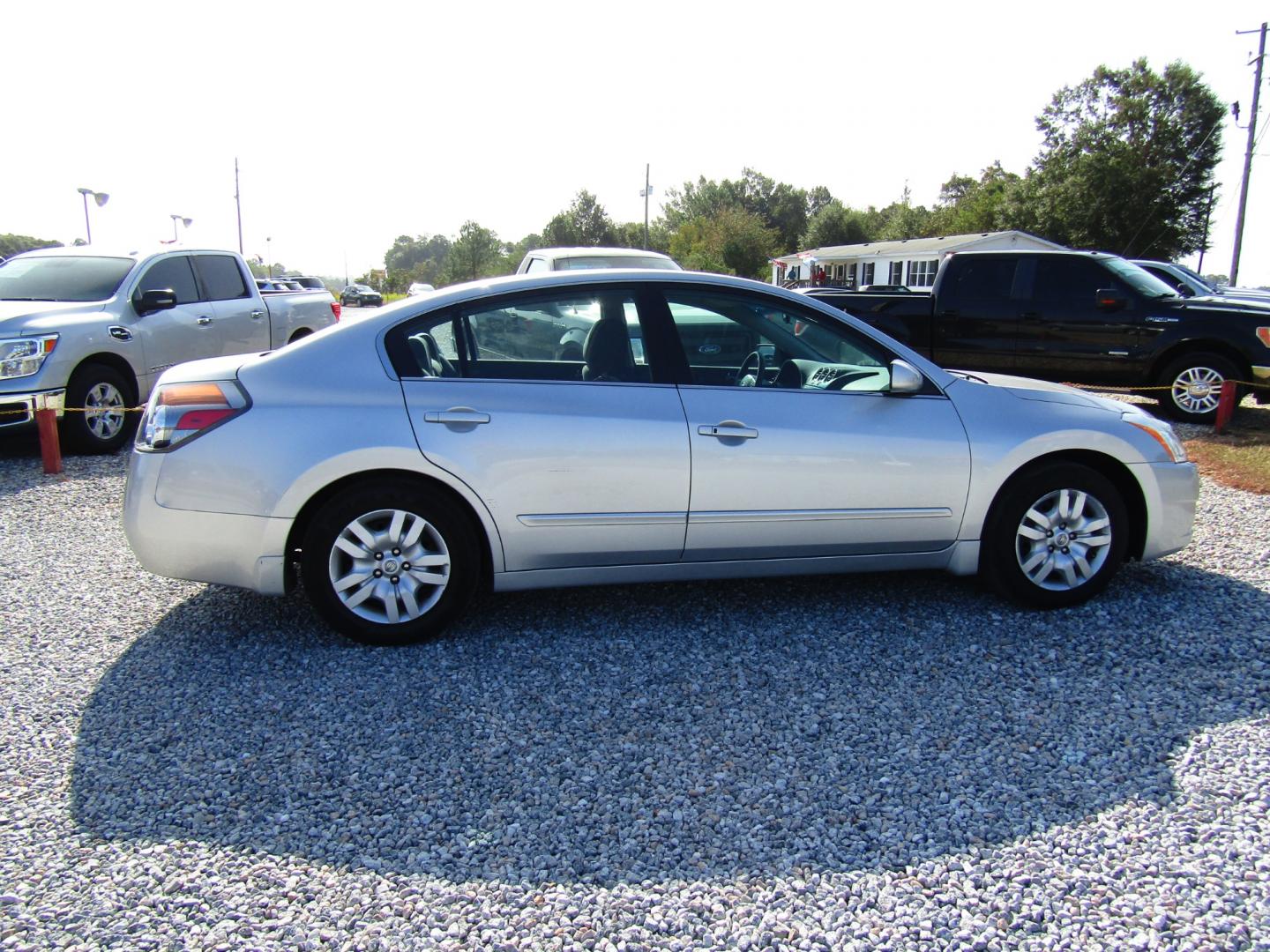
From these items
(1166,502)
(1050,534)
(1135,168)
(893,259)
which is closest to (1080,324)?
(1166,502)

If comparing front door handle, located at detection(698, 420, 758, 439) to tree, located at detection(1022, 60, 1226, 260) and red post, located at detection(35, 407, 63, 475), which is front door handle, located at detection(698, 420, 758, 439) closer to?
red post, located at detection(35, 407, 63, 475)

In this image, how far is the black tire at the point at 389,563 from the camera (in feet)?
13.4

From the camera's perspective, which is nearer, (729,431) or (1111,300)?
(729,431)

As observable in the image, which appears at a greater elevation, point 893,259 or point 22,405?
point 893,259

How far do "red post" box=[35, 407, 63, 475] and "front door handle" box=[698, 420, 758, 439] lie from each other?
6390 mm

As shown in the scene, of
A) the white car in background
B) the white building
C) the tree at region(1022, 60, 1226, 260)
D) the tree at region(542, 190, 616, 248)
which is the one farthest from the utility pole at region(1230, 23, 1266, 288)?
the tree at region(542, 190, 616, 248)

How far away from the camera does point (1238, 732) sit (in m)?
3.47

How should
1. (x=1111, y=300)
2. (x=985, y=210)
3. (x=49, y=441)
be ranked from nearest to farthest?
(x=49, y=441) → (x=1111, y=300) → (x=985, y=210)

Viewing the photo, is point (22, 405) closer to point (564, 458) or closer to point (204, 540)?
point (204, 540)

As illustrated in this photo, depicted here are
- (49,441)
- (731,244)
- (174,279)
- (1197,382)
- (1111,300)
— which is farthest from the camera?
(731,244)

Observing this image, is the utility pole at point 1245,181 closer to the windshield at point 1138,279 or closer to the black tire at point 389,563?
the windshield at point 1138,279

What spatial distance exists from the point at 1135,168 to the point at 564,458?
6231 centimetres

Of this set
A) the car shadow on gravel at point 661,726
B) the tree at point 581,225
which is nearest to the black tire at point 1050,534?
the car shadow on gravel at point 661,726

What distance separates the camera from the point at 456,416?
4113mm
